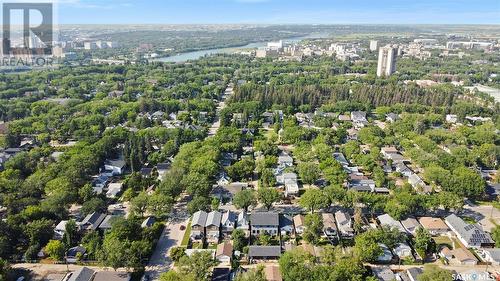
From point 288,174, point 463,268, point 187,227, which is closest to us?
point 463,268

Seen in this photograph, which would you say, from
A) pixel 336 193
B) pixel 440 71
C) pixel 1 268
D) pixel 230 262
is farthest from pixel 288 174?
pixel 440 71

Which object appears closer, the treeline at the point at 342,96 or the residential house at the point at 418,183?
the residential house at the point at 418,183

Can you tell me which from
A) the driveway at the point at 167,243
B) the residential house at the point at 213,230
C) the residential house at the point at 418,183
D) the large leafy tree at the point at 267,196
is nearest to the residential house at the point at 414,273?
the large leafy tree at the point at 267,196

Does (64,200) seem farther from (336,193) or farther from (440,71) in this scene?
(440,71)

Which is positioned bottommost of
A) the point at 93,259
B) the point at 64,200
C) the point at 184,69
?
the point at 93,259

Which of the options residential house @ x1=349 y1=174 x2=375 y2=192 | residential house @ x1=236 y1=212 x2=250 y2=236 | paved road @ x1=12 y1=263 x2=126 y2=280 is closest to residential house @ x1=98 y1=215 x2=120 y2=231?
paved road @ x1=12 y1=263 x2=126 y2=280

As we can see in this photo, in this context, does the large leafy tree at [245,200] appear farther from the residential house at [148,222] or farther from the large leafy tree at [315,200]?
the residential house at [148,222]

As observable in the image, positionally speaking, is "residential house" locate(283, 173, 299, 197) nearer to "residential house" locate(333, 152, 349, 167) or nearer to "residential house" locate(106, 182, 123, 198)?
"residential house" locate(333, 152, 349, 167)
